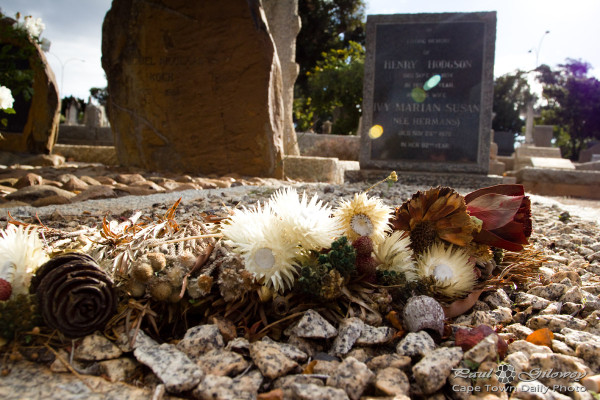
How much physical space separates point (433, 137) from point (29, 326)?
18.3 feet

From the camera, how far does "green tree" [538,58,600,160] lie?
3306 centimetres

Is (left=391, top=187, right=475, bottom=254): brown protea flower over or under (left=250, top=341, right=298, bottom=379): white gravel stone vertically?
over

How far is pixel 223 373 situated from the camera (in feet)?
3.22

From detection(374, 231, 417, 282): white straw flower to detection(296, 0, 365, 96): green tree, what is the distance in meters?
24.5

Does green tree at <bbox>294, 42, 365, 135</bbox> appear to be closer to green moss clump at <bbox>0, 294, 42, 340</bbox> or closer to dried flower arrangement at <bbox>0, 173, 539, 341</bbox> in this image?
dried flower arrangement at <bbox>0, 173, 539, 341</bbox>

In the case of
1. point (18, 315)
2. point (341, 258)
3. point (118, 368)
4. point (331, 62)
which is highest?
point (331, 62)

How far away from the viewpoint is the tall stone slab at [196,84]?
5.77 meters

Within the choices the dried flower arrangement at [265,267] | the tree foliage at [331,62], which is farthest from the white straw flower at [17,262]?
the tree foliage at [331,62]

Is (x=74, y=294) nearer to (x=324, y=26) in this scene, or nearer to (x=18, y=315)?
(x=18, y=315)

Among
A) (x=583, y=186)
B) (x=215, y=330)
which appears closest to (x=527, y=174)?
(x=583, y=186)

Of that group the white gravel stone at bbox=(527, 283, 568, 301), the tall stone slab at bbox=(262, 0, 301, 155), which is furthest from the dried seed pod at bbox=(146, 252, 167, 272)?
the tall stone slab at bbox=(262, 0, 301, 155)

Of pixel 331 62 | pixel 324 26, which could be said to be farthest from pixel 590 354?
pixel 324 26

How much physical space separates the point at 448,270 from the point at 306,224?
0.52 m

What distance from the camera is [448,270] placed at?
1.39 m
